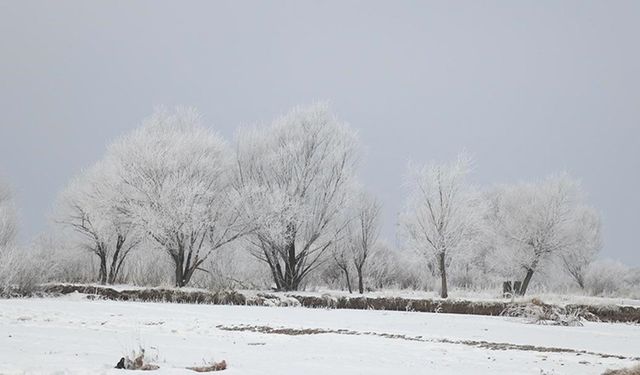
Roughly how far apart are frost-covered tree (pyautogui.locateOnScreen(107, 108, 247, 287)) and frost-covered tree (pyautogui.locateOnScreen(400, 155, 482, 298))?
9.08m

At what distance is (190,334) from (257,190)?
17620mm

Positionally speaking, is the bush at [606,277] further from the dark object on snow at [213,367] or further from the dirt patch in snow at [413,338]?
the dark object on snow at [213,367]

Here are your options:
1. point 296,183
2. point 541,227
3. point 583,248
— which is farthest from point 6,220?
point 583,248

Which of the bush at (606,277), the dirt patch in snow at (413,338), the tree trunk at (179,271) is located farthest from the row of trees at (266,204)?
the dirt patch in snow at (413,338)

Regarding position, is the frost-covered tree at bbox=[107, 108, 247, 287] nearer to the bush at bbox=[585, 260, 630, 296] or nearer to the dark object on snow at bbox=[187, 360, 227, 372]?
the dark object on snow at bbox=[187, 360, 227, 372]

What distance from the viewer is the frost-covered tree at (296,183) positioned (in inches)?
1209

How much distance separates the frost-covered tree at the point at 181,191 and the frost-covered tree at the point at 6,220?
629 centimetres

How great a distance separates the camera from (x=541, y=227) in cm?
3694

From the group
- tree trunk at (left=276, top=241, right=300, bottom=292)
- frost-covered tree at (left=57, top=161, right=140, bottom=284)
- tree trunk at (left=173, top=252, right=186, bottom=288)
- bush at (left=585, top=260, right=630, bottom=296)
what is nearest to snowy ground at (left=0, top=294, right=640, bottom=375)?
tree trunk at (left=173, top=252, right=186, bottom=288)

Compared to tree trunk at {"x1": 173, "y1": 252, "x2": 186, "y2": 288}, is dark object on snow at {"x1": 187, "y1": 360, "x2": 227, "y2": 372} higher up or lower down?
lower down

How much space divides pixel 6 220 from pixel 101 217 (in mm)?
4789

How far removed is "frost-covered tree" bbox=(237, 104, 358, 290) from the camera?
30719 mm

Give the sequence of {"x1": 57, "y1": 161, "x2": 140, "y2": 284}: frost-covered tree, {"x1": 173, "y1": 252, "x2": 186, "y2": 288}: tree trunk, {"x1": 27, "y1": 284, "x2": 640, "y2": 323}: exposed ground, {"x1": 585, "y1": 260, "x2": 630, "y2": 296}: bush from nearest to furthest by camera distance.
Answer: {"x1": 27, "y1": 284, "x2": 640, "y2": 323}: exposed ground, {"x1": 173, "y1": 252, "x2": 186, "y2": 288}: tree trunk, {"x1": 57, "y1": 161, "x2": 140, "y2": 284}: frost-covered tree, {"x1": 585, "y1": 260, "x2": 630, "y2": 296}: bush

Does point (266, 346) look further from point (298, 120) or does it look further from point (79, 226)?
point (79, 226)
